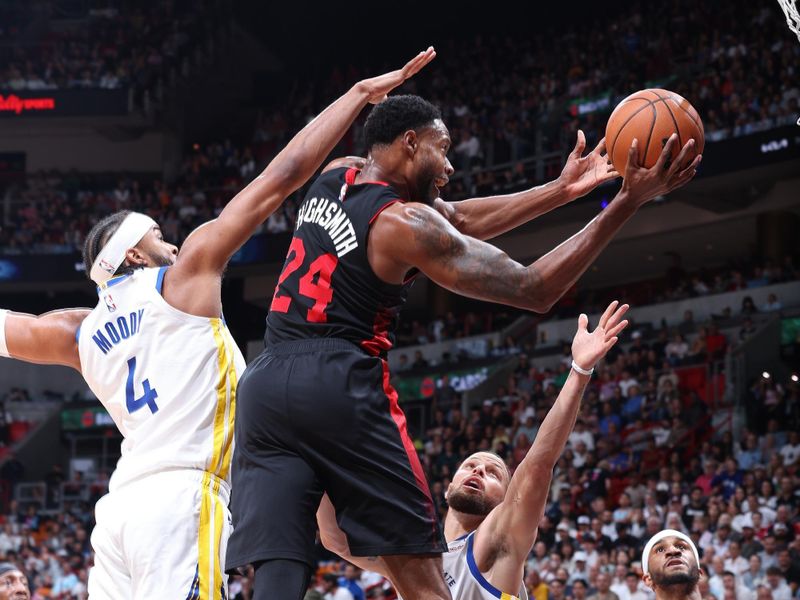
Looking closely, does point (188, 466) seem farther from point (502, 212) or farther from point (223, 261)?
point (502, 212)

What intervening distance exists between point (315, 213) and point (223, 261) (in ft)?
1.49

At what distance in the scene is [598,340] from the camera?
3.96 metres

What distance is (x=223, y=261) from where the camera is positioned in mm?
3910

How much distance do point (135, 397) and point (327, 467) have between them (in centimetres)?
87

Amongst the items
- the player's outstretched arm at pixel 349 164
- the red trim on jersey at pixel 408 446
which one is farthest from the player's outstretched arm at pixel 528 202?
the red trim on jersey at pixel 408 446

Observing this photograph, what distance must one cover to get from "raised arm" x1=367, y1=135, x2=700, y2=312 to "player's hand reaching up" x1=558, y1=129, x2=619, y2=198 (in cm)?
67

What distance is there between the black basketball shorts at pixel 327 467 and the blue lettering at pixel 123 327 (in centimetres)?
70

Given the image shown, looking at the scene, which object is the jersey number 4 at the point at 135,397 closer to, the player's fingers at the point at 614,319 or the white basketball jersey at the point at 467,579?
the white basketball jersey at the point at 467,579

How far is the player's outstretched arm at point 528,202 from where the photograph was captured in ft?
13.7

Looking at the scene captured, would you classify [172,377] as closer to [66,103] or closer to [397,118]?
[397,118]

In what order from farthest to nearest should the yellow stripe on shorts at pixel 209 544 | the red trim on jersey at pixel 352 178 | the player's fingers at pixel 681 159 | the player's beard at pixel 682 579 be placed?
the player's beard at pixel 682 579 < the yellow stripe on shorts at pixel 209 544 < the red trim on jersey at pixel 352 178 < the player's fingers at pixel 681 159

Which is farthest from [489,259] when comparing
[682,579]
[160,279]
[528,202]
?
[682,579]

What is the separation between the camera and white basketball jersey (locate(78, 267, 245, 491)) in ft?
12.7

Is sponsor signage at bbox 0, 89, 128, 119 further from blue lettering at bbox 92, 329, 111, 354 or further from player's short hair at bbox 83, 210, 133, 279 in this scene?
blue lettering at bbox 92, 329, 111, 354
